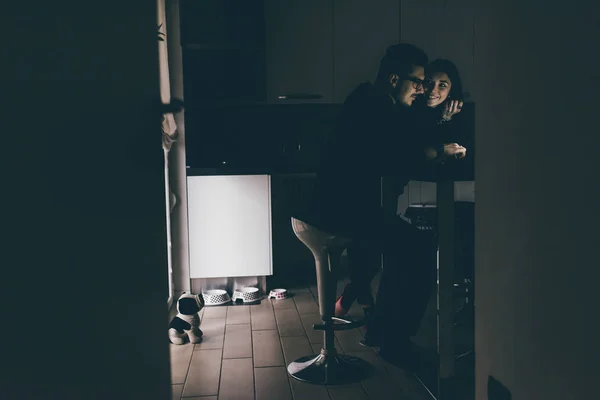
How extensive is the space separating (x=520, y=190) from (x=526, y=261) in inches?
5.6

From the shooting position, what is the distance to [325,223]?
2.05 m

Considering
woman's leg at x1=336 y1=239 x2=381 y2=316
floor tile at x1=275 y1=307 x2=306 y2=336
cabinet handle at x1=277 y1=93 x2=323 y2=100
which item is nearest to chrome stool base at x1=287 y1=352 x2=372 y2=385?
floor tile at x1=275 y1=307 x2=306 y2=336

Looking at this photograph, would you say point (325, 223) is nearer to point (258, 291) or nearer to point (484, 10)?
point (484, 10)

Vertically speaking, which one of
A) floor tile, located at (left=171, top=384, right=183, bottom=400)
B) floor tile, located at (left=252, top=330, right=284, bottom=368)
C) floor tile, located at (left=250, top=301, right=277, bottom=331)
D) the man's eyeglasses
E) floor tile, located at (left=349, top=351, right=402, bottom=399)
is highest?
the man's eyeglasses

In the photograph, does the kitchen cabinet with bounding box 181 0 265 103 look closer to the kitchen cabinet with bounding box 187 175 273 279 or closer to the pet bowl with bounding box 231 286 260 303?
the kitchen cabinet with bounding box 187 175 273 279

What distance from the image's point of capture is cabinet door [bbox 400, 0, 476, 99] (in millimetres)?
3658

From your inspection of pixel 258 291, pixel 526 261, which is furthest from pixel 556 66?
pixel 258 291

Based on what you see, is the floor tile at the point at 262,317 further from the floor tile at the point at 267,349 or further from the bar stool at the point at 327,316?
the bar stool at the point at 327,316

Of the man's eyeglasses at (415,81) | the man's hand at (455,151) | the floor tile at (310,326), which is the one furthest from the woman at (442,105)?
the floor tile at (310,326)

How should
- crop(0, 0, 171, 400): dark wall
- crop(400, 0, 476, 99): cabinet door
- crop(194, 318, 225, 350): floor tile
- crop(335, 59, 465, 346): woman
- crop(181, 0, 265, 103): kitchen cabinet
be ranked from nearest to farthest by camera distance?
crop(0, 0, 171, 400): dark wall < crop(194, 318, 225, 350): floor tile < crop(335, 59, 465, 346): woman < crop(181, 0, 265, 103): kitchen cabinet < crop(400, 0, 476, 99): cabinet door

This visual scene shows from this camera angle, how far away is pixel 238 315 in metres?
3.16

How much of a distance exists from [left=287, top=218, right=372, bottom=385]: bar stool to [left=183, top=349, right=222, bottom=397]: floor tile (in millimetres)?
317

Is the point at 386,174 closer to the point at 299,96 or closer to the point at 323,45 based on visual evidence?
the point at 299,96

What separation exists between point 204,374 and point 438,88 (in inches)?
71.9
